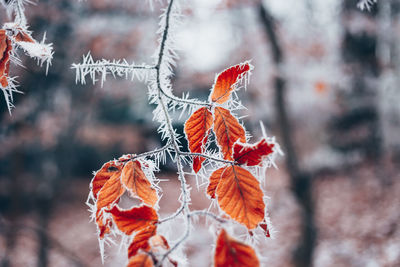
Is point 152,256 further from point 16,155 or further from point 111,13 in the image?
point 16,155

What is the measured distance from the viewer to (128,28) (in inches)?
122

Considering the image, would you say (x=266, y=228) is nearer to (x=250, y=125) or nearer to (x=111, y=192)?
(x=111, y=192)

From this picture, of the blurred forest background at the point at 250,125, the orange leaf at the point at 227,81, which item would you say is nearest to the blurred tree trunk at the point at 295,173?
the blurred forest background at the point at 250,125

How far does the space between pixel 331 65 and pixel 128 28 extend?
152 inches

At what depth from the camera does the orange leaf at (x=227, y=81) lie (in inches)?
21.0

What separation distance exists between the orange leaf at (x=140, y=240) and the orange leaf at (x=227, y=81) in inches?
10.9

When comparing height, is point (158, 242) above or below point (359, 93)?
below

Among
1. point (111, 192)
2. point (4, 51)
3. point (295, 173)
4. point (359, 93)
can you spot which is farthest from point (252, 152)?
point (359, 93)

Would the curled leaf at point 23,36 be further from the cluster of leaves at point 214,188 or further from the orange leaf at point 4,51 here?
the cluster of leaves at point 214,188

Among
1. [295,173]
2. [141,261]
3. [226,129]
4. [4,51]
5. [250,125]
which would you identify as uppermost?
[250,125]

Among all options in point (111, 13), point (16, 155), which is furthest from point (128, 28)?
point (16, 155)

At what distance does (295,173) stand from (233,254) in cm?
258

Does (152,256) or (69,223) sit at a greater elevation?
(69,223)

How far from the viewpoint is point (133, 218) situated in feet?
1.51
